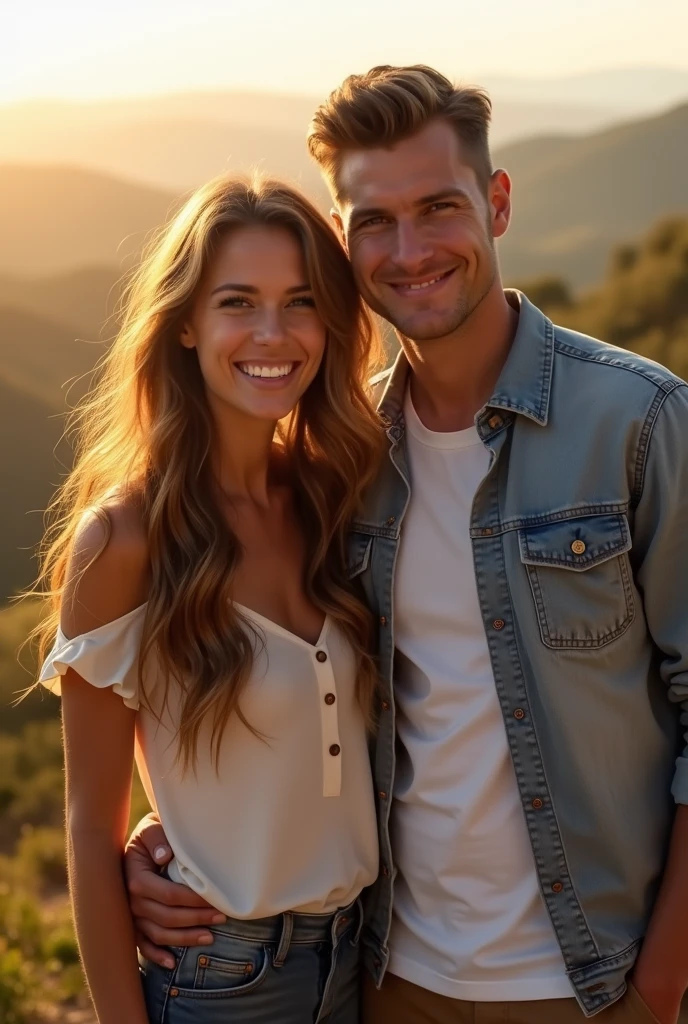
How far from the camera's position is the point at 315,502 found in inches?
106

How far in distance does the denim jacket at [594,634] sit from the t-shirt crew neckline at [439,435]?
4.4 inches

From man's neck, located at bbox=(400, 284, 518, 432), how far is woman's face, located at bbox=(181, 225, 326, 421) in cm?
31

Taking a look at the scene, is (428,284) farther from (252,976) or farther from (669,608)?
(252,976)

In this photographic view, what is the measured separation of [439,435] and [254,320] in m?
0.50

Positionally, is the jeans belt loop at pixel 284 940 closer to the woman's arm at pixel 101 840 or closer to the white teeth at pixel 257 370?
the woman's arm at pixel 101 840

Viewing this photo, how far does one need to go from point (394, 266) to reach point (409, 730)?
106 cm

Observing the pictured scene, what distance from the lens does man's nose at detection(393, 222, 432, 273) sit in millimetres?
2502

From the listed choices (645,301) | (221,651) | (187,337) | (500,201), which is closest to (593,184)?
(645,301)

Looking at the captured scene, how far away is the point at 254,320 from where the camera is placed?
2.47 metres

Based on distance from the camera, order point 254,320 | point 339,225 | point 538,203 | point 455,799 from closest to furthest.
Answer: point 455,799 → point 254,320 → point 339,225 → point 538,203

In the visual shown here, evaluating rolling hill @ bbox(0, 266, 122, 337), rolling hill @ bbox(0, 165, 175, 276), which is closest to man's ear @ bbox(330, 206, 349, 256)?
rolling hill @ bbox(0, 165, 175, 276)

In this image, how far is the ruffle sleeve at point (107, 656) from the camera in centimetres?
222

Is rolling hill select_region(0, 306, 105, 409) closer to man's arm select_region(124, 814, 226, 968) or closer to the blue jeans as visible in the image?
man's arm select_region(124, 814, 226, 968)

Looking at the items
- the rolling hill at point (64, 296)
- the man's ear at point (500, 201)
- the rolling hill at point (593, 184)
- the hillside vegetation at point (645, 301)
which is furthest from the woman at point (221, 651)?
the rolling hill at point (593, 184)
